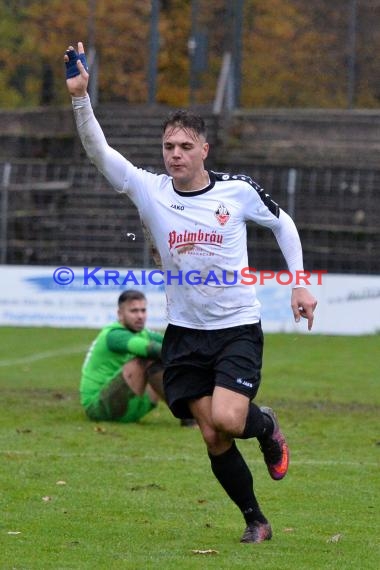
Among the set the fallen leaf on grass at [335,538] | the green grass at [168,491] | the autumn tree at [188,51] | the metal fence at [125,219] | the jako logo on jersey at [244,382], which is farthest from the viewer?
the autumn tree at [188,51]

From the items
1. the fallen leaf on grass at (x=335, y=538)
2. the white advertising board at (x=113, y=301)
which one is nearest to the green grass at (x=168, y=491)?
the fallen leaf on grass at (x=335, y=538)

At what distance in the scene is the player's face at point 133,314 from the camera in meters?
11.2

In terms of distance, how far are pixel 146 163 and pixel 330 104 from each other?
29.1 ft

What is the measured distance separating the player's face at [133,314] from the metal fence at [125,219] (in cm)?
1237

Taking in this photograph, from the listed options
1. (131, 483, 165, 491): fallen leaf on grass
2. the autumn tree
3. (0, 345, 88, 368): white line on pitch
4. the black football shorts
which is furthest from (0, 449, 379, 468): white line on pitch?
the autumn tree

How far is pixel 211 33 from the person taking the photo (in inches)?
1435

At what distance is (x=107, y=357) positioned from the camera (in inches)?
448

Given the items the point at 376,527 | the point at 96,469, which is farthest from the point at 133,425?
the point at 376,527

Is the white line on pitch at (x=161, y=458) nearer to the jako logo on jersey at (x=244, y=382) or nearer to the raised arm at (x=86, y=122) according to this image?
the jako logo on jersey at (x=244, y=382)

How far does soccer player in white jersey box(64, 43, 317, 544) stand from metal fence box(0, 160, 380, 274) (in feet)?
54.9

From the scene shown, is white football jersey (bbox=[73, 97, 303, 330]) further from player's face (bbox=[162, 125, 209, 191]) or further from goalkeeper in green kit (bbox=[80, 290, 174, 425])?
goalkeeper in green kit (bbox=[80, 290, 174, 425])

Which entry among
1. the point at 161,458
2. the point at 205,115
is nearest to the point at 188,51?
the point at 205,115

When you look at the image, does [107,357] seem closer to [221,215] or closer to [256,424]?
[256,424]

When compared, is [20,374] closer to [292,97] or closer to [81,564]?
[81,564]
